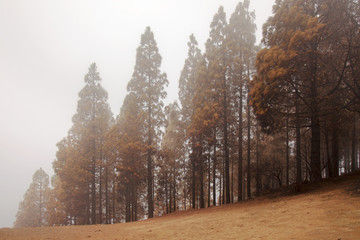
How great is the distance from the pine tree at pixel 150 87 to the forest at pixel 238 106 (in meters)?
0.09

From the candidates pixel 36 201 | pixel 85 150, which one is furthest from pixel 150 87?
pixel 36 201

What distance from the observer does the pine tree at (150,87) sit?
1797 centimetres

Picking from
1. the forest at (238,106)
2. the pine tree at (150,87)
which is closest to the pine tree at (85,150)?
the forest at (238,106)

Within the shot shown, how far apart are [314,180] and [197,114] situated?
27.3ft

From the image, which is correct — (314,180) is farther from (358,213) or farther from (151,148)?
(151,148)

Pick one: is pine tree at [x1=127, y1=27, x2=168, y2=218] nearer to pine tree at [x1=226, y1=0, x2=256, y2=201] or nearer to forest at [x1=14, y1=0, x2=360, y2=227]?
forest at [x1=14, y1=0, x2=360, y2=227]

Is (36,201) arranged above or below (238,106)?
below

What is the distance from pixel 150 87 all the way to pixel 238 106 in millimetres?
7641

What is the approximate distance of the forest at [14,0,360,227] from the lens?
10.0 m

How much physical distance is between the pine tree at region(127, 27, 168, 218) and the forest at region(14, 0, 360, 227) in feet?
0.29

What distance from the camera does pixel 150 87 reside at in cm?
1841

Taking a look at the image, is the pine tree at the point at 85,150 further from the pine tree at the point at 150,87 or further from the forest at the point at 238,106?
the pine tree at the point at 150,87

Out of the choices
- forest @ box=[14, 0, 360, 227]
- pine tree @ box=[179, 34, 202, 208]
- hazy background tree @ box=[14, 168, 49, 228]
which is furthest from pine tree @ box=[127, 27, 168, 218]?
hazy background tree @ box=[14, 168, 49, 228]

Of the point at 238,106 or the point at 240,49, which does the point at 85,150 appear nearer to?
the point at 238,106
